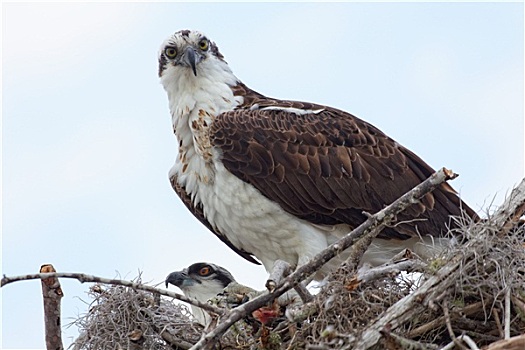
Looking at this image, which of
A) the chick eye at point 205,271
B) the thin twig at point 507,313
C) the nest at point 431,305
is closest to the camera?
the thin twig at point 507,313

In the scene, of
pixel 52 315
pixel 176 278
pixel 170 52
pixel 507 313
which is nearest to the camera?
pixel 507 313

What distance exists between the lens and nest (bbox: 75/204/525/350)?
6.12m

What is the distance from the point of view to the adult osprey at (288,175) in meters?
Result: 7.79

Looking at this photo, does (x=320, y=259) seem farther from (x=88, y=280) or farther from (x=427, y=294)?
(x=88, y=280)

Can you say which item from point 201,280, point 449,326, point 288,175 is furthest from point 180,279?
point 449,326

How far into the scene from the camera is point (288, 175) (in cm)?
784

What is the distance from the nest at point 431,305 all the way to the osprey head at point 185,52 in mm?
2298

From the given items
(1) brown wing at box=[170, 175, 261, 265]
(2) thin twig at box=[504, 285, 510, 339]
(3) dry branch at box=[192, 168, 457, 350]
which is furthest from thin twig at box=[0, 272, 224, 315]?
(1) brown wing at box=[170, 175, 261, 265]

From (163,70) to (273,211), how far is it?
145 cm

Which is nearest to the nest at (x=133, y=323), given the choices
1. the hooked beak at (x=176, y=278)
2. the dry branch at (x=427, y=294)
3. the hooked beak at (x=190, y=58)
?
the hooked beak at (x=176, y=278)

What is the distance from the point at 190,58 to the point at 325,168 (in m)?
1.27

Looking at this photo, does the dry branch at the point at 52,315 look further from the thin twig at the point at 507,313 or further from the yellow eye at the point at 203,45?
the yellow eye at the point at 203,45

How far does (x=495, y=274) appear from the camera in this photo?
20.9 feet

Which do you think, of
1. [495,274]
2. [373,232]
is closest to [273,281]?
[373,232]
